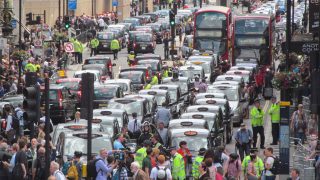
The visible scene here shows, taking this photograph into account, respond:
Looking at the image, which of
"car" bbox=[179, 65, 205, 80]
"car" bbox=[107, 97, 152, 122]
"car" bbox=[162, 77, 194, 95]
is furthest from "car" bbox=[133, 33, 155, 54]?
"car" bbox=[107, 97, 152, 122]

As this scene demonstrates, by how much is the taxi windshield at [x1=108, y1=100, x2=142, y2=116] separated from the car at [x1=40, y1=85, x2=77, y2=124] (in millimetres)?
4834

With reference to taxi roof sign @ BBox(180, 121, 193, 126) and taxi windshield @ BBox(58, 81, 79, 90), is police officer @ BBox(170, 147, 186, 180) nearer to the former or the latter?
taxi roof sign @ BBox(180, 121, 193, 126)

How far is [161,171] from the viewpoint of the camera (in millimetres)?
28125

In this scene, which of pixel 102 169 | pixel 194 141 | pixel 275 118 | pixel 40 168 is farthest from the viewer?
pixel 275 118

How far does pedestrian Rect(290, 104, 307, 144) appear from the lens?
127 ft

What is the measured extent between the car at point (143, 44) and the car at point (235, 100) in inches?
1149

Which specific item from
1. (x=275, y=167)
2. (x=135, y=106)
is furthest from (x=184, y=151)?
(x=135, y=106)

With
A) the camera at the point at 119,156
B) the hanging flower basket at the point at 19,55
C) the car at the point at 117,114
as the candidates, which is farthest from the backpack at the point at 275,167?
the hanging flower basket at the point at 19,55

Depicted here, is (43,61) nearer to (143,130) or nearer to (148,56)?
(148,56)

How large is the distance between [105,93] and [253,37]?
20.5 meters

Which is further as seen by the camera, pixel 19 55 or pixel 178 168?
pixel 19 55

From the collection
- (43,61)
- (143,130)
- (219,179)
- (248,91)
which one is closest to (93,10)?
(43,61)

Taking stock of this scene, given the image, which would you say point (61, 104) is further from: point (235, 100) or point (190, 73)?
point (190, 73)

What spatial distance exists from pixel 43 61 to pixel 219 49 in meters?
11.2
